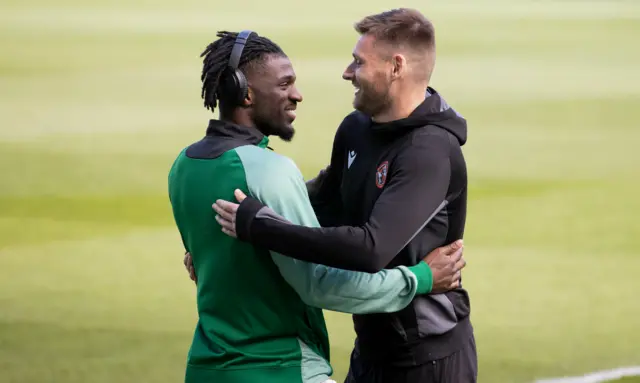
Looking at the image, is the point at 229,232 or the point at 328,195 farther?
the point at 328,195

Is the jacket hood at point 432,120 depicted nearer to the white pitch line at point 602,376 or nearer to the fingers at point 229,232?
the fingers at point 229,232

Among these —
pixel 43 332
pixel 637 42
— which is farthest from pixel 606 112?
pixel 43 332

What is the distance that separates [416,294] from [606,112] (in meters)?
7.06

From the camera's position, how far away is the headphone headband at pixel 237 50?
269cm

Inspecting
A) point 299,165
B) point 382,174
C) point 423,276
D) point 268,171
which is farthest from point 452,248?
point 299,165

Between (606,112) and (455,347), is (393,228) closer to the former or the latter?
(455,347)

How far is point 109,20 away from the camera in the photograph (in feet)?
39.1

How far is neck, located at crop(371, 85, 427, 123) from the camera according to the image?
9.62 ft

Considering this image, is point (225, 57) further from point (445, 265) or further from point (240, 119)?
point (445, 265)

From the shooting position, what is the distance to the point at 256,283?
8.50 ft

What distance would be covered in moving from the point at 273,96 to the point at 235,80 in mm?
109

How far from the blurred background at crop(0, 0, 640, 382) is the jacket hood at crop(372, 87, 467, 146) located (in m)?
2.21

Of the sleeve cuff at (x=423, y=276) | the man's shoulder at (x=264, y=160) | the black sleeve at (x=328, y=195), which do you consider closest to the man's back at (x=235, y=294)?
the man's shoulder at (x=264, y=160)

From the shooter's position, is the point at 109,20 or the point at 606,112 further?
the point at 109,20
